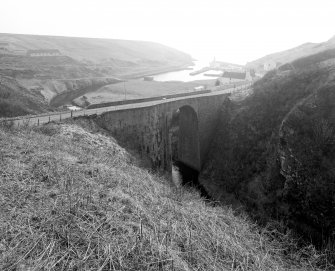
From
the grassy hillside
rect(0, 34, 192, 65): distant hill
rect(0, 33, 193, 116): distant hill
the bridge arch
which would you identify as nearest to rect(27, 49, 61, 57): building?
rect(0, 33, 193, 116): distant hill

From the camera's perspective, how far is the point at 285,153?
25109 millimetres

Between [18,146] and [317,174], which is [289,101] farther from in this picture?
[18,146]

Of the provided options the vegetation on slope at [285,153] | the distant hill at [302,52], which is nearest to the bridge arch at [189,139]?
the vegetation on slope at [285,153]

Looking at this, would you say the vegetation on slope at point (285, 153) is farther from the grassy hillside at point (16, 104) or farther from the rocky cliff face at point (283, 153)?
the grassy hillside at point (16, 104)

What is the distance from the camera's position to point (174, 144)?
4419 centimetres

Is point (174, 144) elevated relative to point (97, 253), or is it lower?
lower

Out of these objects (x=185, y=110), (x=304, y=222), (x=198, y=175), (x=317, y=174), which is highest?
(x=185, y=110)

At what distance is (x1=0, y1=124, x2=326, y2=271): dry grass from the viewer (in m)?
5.91

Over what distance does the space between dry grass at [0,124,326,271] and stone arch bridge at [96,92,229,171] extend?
1399 cm

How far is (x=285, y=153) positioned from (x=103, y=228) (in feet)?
72.0

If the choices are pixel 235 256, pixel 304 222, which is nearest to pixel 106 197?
pixel 235 256

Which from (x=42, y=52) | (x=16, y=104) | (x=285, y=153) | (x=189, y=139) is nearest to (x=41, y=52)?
(x=42, y=52)

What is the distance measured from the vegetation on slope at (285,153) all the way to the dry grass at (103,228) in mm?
11395

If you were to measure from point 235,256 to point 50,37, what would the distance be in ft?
588
